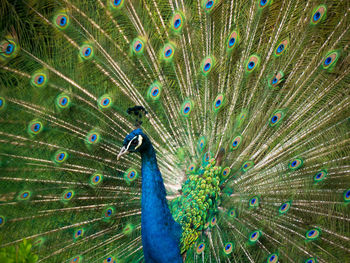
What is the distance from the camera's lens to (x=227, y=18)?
7.11 feet

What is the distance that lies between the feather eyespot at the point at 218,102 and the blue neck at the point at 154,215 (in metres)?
0.60

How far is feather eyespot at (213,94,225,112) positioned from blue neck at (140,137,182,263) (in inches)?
23.7

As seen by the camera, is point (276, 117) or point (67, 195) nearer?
point (67, 195)

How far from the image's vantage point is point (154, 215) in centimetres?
188

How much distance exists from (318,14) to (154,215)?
1.53 m

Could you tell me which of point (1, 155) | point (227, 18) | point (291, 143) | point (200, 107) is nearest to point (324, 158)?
point (291, 143)

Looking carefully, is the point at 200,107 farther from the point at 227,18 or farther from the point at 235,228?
the point at 235,228

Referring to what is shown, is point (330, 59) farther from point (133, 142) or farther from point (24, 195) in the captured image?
point (24, 195)

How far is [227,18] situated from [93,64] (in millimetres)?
844

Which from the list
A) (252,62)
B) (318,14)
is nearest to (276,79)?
(252,62)

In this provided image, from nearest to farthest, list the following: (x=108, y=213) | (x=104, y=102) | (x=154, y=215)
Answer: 1. (x=154, y=215)
2. (x=104, y=102)
3. (x=108, y=213)

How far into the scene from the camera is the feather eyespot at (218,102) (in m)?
2.27

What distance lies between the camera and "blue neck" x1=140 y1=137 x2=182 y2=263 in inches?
73.4

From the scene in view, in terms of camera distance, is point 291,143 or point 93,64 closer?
point 93,64
